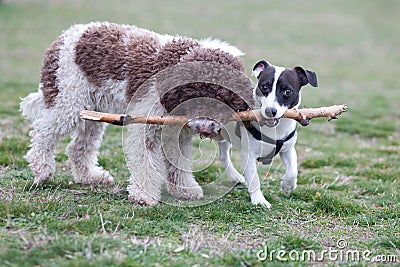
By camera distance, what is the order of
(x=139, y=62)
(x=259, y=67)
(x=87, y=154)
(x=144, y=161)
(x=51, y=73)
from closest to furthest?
(x=139, y=62), (x=144, y=161), (x=259, y=67), (x=51, y=73), (x=87, y=154)

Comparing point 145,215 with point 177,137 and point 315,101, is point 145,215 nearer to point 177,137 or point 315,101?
point 177,137

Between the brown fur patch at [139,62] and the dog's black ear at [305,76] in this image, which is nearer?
the brown fur patch at [139,62]

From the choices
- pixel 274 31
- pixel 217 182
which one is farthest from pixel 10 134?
pixel 274 31

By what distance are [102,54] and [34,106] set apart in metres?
1.18

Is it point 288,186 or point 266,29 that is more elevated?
point 266,29

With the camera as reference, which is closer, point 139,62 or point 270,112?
point 270,112

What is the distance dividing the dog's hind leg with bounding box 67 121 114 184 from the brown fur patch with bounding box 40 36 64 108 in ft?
1.75

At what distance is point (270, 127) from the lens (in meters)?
5.78

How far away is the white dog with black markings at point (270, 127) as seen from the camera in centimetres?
555

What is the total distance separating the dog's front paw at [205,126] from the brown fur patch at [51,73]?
5.81 ft

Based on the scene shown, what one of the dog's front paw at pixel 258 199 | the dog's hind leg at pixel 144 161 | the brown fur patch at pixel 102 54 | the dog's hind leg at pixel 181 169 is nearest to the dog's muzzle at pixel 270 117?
the dog's front paw at pixel 258 199

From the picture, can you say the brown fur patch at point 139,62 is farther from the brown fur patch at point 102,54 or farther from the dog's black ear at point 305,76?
the dog's black ear at point 305,76

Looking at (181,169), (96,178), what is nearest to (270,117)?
(181,169)

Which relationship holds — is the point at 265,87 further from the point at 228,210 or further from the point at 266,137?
the point at 228,210
